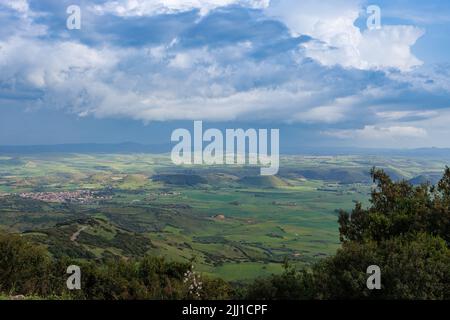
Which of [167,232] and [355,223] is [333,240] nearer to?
[167,232]

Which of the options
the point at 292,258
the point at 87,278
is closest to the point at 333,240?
the point at 292,258

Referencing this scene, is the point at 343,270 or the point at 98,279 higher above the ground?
the point at 343,270

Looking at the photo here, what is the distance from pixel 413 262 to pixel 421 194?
1383 centimetres

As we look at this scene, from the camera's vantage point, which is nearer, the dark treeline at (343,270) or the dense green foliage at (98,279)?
the dark treeline at (343,270)

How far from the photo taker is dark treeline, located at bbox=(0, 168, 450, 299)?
16.0 m

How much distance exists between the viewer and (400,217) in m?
25.0

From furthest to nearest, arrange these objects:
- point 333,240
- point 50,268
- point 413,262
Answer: point 333,240 < point 50,268 < point 413,262

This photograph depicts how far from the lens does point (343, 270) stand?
57.0 feet

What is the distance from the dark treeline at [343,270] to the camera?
16.0m

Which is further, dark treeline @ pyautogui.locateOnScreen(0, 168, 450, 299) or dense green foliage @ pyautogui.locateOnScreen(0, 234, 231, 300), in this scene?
dense green foliage @ pyautogui.locateOnScreen(0, 234, 231, 300)

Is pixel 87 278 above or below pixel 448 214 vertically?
below

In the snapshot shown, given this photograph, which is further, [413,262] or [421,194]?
[421,194]
